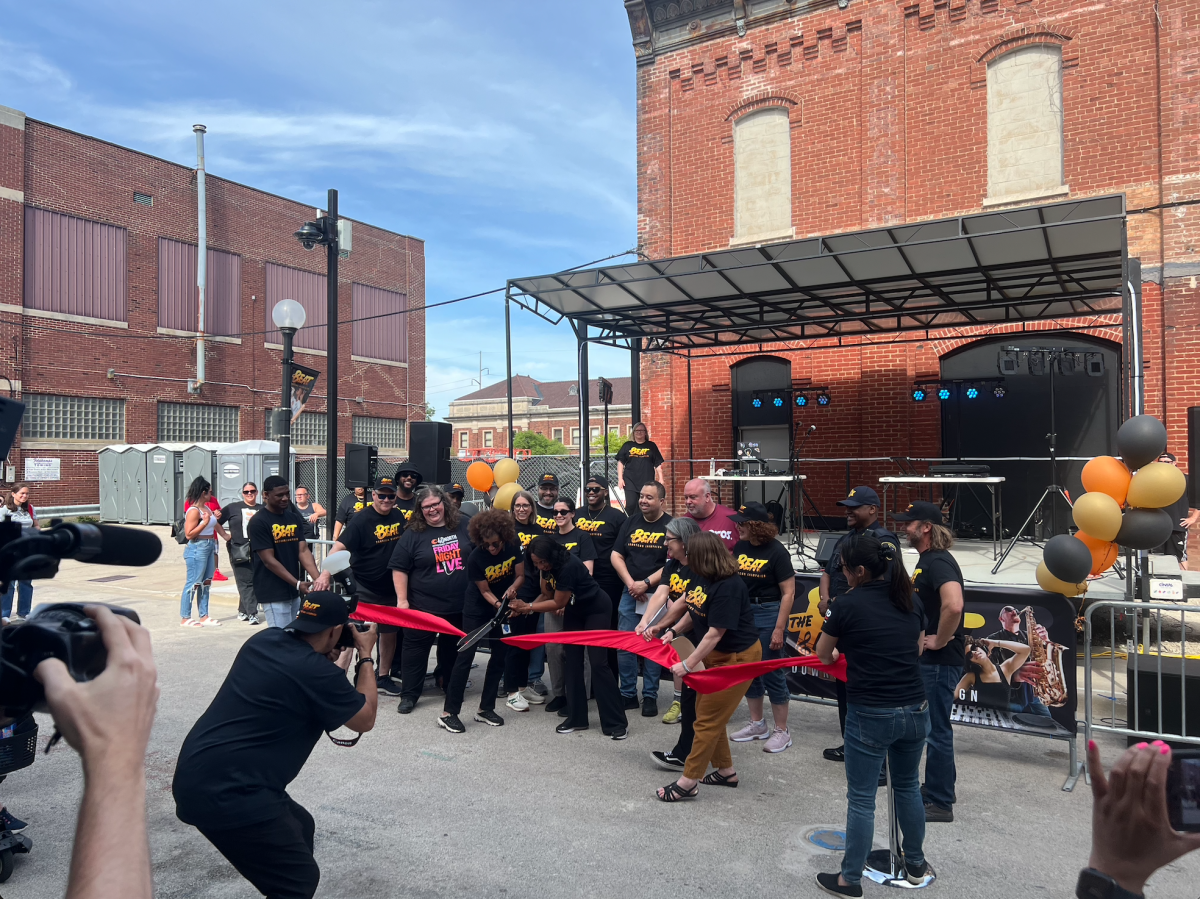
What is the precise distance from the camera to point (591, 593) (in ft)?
23.2

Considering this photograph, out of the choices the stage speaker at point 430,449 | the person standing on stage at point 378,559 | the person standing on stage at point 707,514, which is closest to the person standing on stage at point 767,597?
the person standing on stage at point 707,514

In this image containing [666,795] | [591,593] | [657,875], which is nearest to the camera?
[657,875]

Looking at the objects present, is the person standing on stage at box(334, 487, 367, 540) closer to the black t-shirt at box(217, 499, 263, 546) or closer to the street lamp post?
the street lamp post

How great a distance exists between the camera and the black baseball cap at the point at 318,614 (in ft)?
11.9

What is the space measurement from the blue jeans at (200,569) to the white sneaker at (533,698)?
5.65 meters

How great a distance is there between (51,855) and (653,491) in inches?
198

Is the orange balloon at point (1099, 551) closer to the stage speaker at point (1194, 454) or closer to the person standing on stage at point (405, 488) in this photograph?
the stage speaker at point (1194, 454)

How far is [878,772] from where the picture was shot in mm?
4215

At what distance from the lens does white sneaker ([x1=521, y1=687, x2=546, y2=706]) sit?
25.5ft

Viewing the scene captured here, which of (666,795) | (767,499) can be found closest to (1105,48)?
(767,499)

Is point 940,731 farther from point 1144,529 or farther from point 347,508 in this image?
point 347,508

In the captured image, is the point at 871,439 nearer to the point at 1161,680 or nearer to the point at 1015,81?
the point at 1015,81

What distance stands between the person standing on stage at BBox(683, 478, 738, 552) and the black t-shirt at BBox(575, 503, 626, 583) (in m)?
0.92

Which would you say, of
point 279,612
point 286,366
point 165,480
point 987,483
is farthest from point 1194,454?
point 165,480
